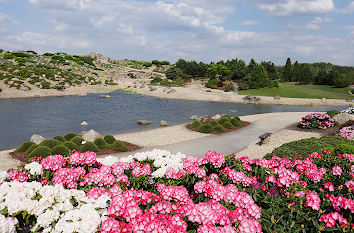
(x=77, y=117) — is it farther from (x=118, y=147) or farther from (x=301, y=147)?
(x=301, y=147)

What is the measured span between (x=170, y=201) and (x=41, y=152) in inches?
377

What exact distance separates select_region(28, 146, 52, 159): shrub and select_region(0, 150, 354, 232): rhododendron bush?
19.8ft

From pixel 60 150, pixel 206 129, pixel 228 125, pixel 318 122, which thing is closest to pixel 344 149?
pixel 206 129

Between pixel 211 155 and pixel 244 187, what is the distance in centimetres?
127

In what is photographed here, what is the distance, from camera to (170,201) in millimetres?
4441

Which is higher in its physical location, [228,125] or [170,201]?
[170,201]

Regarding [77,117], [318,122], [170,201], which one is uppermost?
[170,201]

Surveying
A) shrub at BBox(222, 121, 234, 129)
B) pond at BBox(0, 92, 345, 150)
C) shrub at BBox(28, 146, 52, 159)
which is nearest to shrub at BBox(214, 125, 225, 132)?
shrub at BBox(222, 121, 234, 129)

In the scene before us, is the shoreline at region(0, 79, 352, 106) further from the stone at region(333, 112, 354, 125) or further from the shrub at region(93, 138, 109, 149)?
the shrub at region(93, 138, 109, 149)

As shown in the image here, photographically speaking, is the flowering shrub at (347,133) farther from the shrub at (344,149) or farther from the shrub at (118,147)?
the shrub at (118,147)

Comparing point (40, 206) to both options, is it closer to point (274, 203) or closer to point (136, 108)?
point (274, 203)

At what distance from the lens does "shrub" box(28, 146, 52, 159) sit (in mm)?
11259

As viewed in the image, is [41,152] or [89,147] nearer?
[41,152]

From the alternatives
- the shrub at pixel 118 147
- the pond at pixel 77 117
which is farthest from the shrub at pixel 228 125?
the shrub at pixel 118 147
